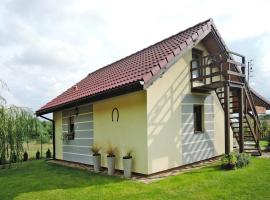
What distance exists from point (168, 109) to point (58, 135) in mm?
7215

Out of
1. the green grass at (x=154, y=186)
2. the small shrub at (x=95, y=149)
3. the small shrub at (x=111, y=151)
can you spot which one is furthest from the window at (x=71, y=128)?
the green grass at (x=154, y=186)

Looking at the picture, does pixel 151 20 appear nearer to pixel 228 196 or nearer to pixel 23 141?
pixel 228 196

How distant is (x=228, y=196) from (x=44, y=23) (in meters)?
8.88

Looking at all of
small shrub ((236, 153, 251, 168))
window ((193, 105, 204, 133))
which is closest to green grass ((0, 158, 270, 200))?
small shrub ((236, 153, 251, 168))

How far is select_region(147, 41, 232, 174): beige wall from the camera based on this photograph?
7.79m

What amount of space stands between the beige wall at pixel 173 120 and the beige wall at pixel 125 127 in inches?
9.7

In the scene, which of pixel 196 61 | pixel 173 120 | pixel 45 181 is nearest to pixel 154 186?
pixel 173 120

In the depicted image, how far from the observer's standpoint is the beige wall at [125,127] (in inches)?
305

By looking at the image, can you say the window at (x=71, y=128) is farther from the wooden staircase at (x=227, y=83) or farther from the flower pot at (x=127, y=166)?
the wooden staircase at (x=227, y=83)

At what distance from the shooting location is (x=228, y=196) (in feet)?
17.5

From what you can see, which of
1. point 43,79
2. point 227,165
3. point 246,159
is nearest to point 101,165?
point 227,165

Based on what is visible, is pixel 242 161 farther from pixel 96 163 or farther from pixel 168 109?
pixel 96 163

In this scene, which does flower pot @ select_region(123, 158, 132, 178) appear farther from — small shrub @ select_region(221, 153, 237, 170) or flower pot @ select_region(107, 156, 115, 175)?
small shrub @ select_region(221, 153, 237, 170)

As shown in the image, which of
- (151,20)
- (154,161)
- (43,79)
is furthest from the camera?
(43,79)
